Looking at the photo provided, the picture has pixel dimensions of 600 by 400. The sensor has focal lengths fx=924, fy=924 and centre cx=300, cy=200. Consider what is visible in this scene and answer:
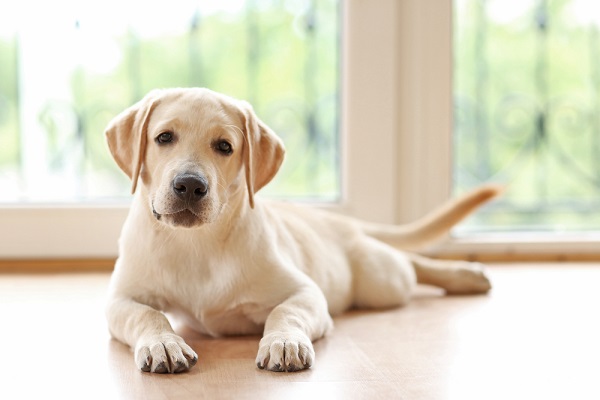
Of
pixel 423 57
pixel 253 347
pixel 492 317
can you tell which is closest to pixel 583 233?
pixel 423 57

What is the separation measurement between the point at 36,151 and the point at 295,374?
211 cm

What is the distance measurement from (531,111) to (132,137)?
207 cm

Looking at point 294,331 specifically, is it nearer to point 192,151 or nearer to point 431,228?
point 192,151

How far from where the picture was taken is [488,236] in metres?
3.73

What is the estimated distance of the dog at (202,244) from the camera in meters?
1.99

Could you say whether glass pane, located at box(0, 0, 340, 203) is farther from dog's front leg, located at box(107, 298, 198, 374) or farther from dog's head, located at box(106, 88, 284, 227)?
dog's front leg, located at box(107, 298, 198, 374)

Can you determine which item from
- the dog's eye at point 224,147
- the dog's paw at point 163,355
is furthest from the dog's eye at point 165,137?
the dog's paw at point 163,355

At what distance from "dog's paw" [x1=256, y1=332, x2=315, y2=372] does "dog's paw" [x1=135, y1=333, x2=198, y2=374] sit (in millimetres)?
147

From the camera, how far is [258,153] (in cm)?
223

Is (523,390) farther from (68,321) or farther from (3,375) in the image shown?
(68,321)

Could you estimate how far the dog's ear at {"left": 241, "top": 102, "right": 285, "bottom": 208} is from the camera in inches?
86.4

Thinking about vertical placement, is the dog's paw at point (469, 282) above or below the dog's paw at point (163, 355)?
below

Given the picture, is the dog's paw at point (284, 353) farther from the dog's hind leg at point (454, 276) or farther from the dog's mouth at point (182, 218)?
the dog's hind leg at point (454, 276)

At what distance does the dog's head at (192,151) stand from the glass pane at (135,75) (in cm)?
142
